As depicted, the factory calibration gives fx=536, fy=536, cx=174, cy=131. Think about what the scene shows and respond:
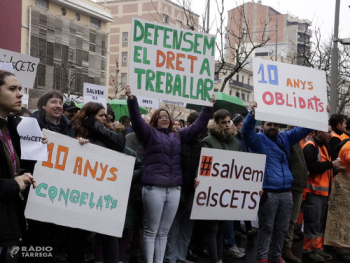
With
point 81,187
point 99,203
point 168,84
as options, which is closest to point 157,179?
point 99,203

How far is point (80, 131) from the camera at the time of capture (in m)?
5.41

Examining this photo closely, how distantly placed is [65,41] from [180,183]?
48137 mm

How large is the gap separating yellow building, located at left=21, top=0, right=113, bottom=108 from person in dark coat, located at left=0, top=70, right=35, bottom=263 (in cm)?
4136

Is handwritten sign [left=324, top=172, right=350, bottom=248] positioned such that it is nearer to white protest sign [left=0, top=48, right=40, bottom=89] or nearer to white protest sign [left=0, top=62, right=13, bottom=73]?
white protest sign [left=0, top=48, right=40, bottom=89]

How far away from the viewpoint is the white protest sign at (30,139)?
13.1 feet

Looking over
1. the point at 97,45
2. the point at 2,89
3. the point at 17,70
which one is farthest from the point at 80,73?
the point at 2,89

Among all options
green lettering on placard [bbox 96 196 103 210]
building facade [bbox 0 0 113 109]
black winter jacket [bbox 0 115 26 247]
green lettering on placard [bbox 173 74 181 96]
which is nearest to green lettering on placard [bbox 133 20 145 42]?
green lettering on placard [bbox 173 74 181 96]

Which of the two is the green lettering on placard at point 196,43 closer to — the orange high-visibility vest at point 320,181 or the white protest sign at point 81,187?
the white protest sign at point 81,187

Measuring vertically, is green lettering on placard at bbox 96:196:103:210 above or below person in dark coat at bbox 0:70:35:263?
below

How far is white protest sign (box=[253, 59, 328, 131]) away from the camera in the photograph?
20.9ft

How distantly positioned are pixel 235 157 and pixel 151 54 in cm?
168

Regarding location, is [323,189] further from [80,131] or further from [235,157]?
[80,131]

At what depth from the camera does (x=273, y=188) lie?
6.59 m

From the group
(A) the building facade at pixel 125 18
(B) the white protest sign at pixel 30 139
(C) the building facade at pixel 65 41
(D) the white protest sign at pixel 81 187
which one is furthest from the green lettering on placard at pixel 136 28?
(A) the building facade at pixel 125 18
